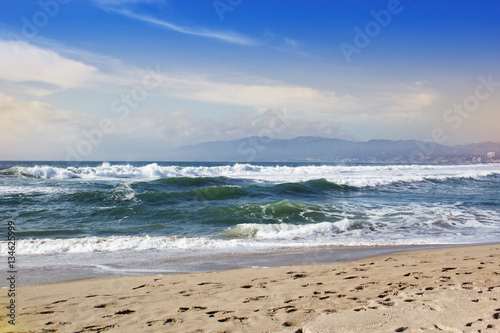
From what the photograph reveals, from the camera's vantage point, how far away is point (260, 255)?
7.41 m

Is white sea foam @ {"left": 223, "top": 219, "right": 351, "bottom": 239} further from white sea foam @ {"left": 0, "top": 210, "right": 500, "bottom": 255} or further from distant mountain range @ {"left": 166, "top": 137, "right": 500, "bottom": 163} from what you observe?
distant mountain range @ {"left": 166, "top": 137, "right": 500, "bottom": 163}

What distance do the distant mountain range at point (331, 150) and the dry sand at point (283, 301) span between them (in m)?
101

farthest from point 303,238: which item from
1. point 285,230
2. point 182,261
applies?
point 182,261

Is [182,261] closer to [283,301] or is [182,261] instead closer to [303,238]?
[283,301]

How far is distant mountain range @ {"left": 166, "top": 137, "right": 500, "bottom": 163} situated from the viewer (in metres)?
109

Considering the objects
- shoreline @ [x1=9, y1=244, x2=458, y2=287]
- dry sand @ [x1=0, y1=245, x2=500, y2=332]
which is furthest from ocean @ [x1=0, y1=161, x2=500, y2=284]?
dry sand @ [x1=0, y1=245, x2=500, y2=332]

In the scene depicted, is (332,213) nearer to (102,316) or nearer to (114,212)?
(114,212)

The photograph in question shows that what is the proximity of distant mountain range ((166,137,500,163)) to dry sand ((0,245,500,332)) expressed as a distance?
101472mm

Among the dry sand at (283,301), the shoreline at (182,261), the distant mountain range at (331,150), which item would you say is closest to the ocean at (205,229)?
the shoreline at (182,261)

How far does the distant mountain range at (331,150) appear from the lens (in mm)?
108731

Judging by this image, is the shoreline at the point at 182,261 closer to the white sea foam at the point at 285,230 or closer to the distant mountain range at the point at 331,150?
the white sea foam at the point at 285,230

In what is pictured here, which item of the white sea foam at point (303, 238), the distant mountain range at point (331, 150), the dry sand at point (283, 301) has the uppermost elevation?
the distant mountain range at point (331, 150)

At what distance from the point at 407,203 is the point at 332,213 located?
19.2 ft

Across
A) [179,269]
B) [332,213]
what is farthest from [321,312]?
[332,213]
